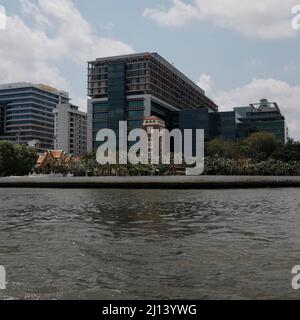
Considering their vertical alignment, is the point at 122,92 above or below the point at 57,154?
above

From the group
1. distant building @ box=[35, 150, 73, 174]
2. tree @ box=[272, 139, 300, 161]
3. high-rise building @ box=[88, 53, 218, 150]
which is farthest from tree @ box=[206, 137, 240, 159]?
distant building @ box=[35, 150, 73, 174]

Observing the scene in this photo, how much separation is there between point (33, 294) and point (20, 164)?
132494 mm

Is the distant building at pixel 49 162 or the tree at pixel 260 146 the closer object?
the distant building at pixel 49 162

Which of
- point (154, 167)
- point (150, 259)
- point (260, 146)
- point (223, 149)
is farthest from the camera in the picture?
point (260, 146)

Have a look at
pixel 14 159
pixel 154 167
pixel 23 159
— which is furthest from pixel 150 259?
pixel 23 159

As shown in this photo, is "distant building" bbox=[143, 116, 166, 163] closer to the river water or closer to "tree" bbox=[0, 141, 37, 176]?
"tree" bbox=[0, 141, 37, 176]

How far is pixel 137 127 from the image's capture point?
18112 cm

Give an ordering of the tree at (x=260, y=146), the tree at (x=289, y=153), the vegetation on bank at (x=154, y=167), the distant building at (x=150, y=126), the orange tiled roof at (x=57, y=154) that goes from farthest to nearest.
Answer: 1. the distant building at (x=150, y=126)
2. the orange tiled roof at (x=57, y=154)
3. the tree at (x=260, y=146)
4. the tree at (x=289, y=153)
5. the vegetation on bank at (x=154, y=167)

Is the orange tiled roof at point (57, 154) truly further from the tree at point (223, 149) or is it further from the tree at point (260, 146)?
the tree at point (260, 146)

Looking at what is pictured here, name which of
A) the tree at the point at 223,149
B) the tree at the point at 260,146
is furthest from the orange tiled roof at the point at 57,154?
the tree at the point at 260,146

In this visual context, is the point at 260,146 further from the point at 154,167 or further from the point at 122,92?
the point at 122,92

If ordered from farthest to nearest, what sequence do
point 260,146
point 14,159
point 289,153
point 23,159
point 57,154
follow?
1. point 57,154
2. point 260,146
3. point 289,153
4. point 23,159
5. point 14,159

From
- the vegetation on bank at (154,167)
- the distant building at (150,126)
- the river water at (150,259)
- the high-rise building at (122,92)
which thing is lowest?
the river water at (150,259)

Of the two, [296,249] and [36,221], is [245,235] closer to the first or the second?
[296,249]
